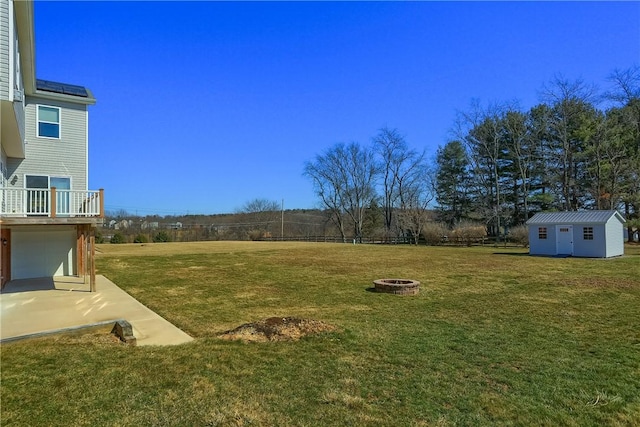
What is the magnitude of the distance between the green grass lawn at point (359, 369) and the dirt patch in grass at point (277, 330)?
0.27 meters

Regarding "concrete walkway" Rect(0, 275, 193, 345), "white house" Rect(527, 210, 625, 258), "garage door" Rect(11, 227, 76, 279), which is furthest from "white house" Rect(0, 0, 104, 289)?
"white house" Rect(527, 210, 625, 258)


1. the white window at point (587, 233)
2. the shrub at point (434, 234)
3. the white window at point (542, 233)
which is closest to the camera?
the white window at point (587, 233)

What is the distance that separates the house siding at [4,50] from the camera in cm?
716

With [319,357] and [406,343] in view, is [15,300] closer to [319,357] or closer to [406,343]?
[319,357]

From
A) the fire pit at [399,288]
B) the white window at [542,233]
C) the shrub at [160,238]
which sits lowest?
the fire pit at [399,288]

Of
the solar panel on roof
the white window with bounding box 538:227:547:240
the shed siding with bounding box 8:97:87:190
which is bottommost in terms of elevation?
the white window with bounding box 538:227:547:240

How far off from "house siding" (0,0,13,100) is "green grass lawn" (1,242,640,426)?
16.1 ft

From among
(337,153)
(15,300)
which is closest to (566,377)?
(15,300)

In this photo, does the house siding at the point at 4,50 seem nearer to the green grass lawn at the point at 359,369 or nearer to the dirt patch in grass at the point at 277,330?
the green grass lawn at the point at 359,369

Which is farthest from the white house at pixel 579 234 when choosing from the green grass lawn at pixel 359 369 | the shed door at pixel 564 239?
the green grass lawn at pixel 359 369

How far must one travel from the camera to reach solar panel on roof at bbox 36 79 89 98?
527 inches

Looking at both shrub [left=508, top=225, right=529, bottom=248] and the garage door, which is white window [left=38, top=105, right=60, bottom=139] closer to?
the garage door

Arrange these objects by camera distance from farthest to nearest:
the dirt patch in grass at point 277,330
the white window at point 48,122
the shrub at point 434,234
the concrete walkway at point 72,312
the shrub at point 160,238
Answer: the shrub at point 160,238 < the shrub at point 434,234 < the white window at point 48,122 < the concrete walkway at point 72,312 < the dirt patch in grass at point 277,330

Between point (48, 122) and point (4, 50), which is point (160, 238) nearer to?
point (48, 122)
